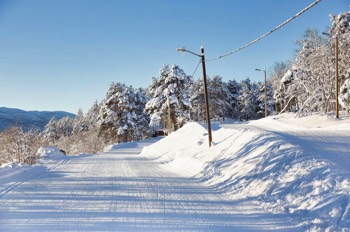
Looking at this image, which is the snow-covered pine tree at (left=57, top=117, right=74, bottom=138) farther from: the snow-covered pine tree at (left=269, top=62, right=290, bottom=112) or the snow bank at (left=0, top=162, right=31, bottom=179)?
the snow bank at (left=0, top=162, right=31, bottom=179)

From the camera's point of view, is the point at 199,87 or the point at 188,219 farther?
the point at 199,87

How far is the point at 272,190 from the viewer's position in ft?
23.1

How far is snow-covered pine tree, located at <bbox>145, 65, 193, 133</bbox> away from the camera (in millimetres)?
41906

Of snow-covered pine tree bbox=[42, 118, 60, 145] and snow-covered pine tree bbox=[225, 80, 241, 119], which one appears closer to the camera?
snow-covered pine tree bbox=[225, 80, 241, 119]

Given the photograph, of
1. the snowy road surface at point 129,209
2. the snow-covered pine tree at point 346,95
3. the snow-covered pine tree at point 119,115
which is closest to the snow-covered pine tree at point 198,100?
the snow-covered pine tree at point 119,115

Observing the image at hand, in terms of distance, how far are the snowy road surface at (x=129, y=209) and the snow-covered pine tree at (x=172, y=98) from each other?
1272 inches

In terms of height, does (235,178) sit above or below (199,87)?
below

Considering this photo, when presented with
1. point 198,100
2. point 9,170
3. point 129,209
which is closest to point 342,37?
point 198,100

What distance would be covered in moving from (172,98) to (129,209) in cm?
3583

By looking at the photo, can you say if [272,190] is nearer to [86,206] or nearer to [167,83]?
[86,206]

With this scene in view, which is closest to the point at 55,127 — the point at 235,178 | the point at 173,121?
the point at 173,121

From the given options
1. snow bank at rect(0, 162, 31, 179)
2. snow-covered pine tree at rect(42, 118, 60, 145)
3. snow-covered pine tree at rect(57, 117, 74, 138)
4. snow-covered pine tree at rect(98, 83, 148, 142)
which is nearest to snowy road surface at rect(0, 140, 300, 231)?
snow bank at rect(0, 162, 31, 179)

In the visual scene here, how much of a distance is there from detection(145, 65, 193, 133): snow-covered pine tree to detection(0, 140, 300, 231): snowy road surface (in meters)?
32.3

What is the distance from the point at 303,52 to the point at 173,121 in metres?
22.2
